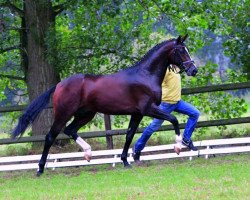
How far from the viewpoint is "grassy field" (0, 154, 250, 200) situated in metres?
7.20

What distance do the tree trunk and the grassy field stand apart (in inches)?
103

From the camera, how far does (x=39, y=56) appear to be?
13617mm

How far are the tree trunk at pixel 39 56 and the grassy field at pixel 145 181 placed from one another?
8.60ft

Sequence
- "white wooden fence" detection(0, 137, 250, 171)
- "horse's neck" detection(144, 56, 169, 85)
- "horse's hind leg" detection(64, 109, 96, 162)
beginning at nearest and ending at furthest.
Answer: "horse's neck" detection(144, 56, 169, 85) < "horse's hind leg" detection(64, 109, 96, 162) < "white wooden fence" detection(0, 137, 250, 171)

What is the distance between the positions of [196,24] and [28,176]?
5.99 metres

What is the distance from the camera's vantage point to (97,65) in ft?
46.4

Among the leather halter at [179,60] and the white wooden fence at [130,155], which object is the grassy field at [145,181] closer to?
the white wooden fence at [130,155]

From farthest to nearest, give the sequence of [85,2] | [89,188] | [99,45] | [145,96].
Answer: [99,45], [85,2], [145,96], [89,188]

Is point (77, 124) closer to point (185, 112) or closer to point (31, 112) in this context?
point (31, 112)

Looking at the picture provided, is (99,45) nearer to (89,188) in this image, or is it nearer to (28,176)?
(28,176)

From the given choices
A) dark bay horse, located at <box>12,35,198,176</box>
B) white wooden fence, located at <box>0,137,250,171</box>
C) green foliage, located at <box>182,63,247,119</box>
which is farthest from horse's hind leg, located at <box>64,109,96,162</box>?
green foliage, located at <box>182,63,247,119</box>

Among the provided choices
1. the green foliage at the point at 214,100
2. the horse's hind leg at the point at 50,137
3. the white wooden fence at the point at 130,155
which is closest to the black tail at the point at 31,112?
the horse's hind leg at the point at 50,137

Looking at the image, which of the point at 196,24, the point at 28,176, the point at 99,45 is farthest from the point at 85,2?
the point at 28,176

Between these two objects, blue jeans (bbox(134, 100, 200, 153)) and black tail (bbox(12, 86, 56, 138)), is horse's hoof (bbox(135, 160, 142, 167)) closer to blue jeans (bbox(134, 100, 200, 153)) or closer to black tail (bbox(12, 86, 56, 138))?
blue jeans (bbox(134, 100, 200, 153))
